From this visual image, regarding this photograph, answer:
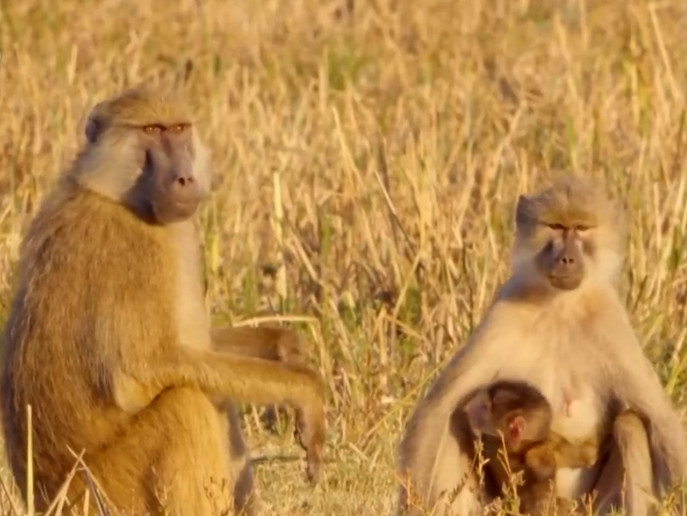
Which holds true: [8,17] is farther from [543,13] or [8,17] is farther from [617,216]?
[617,216]

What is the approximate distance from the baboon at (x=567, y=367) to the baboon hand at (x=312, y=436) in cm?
24

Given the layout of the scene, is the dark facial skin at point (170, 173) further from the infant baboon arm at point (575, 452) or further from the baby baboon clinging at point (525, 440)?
the infant baboon arm at point (575, 452)

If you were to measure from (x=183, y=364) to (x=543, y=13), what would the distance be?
6.84 m

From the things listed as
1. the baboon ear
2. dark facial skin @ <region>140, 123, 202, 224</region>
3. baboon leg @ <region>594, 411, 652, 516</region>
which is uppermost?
the baboon ear

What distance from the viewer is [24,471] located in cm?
546

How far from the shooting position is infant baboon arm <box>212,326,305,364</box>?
19.2 feet

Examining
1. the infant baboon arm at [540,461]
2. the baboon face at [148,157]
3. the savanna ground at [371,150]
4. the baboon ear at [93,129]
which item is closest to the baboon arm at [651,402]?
the infant baboon arm at [540,461]

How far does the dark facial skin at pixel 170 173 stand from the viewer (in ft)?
18.2

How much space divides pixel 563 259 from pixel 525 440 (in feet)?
1.64

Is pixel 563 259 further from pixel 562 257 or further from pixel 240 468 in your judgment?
pixel 240 468

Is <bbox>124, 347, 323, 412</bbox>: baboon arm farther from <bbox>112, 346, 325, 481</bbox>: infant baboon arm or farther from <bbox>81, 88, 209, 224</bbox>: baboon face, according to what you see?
<bbox>81, 88, 209, 224</bbox>: baboon face

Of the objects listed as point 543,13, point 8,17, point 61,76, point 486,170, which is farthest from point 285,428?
point 543,13

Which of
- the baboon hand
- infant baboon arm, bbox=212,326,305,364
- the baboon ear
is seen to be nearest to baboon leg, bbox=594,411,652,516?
the baboon hand

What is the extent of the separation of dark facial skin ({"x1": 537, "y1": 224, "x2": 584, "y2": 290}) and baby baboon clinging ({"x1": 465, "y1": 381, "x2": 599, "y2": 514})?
30 centimetres
